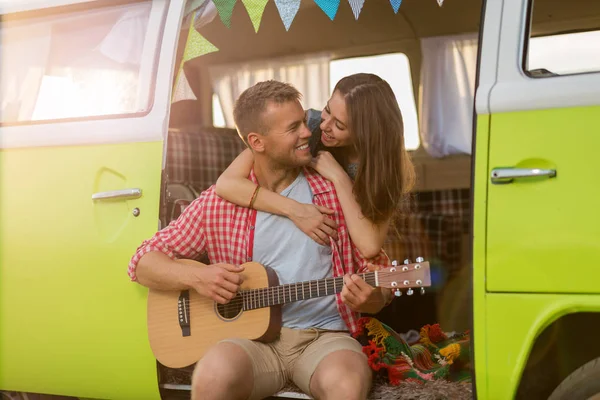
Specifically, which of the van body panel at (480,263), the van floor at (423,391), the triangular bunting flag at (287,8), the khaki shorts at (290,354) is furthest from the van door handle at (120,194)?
the van body panel at (480,263)

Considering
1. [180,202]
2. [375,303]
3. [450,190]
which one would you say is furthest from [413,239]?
[375,303]

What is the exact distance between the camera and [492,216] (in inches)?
95.1

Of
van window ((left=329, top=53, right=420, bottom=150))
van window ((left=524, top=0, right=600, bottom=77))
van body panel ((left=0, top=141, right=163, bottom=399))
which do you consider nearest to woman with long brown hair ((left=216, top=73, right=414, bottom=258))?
van body panel ((left=0, top=141, right=163, bottom=399))

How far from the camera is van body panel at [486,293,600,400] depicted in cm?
234

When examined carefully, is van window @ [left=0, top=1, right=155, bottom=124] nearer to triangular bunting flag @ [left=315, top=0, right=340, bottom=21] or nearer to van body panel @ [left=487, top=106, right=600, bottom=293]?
triangular bunting flag @ [left=315, top=0, right=340, bottom=21]

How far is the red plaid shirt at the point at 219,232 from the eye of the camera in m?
2.90

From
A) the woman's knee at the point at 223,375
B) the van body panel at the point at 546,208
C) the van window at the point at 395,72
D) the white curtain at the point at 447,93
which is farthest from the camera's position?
the white curtain at the point at 447,93

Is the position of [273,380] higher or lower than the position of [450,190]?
lower

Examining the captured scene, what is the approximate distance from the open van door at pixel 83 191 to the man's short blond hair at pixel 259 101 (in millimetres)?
325

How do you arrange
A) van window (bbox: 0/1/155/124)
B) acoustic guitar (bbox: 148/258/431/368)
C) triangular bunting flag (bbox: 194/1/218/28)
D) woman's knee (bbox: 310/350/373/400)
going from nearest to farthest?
woman's knee (bbox: 310/350/373/400)
acoustic guitar (bbox: 148/258/431/368)
triangular bunting flag (bbox: 194/1/218/28)
van window (bbox: 0/1/155/124)

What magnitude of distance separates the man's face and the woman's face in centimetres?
8

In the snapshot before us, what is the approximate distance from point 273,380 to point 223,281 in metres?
0.40

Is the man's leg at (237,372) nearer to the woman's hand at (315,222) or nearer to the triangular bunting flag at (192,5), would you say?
the woman's hand at (315,222)

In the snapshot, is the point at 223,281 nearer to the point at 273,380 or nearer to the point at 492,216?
the point at 273,380
